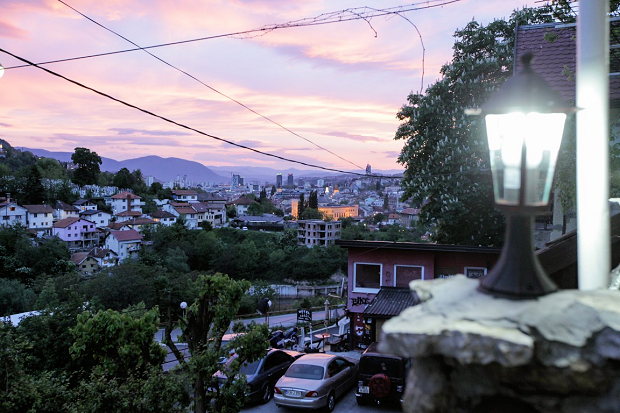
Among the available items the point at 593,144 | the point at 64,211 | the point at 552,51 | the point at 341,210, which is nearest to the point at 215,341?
the point at 593,144

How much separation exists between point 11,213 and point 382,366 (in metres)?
83.0

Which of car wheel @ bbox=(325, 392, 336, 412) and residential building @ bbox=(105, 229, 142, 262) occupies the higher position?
car wheel @ bbox=(325, 392, 336, 412)

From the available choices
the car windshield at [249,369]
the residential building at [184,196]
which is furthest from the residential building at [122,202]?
the car windshield at [249,369]

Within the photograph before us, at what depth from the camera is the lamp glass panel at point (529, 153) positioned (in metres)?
2.07

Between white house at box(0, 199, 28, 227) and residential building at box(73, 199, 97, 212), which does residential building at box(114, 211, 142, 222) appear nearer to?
residential building at box(73, 199, 97, 212)

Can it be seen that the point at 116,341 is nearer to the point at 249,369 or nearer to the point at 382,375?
the point at 249,369

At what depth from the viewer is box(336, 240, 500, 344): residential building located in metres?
16.7

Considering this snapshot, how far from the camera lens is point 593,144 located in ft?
8.75

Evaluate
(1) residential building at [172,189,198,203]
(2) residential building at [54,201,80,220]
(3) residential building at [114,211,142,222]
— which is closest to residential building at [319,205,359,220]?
(1) residential building at [172,189,198,203]

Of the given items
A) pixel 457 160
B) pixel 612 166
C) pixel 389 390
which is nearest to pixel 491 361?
pixel 612 166

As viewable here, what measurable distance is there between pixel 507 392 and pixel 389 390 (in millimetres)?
8993

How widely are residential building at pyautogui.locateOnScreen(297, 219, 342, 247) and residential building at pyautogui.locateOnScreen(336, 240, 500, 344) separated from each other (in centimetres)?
7351

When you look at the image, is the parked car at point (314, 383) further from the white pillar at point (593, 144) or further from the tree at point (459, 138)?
the white pillar at point (593, 144)

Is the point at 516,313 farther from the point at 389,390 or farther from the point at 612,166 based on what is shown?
the point at 389,390
